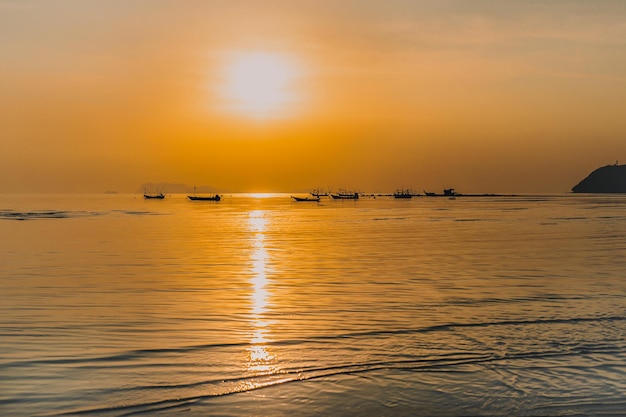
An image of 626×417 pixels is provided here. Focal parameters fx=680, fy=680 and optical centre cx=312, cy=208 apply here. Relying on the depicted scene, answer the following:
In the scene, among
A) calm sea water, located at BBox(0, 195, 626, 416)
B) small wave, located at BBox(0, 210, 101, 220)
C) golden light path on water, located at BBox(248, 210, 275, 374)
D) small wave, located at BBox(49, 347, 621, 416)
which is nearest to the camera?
small wave, located at BBox(49, 347, 621, 416)

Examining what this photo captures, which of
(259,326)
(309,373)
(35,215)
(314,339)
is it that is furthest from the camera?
(35,215)

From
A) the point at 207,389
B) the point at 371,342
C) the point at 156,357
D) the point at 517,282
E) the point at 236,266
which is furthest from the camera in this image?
the point at 236,266

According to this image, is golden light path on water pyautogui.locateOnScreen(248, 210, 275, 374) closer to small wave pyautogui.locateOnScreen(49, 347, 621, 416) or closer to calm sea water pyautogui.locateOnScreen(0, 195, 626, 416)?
calm sea water pyautogui.locateOnScreen(0, 195, 626, 416)

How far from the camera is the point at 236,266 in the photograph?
40.4 metres

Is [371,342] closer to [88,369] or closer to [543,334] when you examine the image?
[543,334]

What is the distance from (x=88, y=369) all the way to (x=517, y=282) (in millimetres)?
21551

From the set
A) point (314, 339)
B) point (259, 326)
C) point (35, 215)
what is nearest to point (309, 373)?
point (314, 339)

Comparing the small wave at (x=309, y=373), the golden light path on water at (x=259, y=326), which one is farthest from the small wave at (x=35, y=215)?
the small wave at (x=309, y=373)

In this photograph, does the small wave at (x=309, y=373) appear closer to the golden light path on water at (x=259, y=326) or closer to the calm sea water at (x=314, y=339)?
the calm sea water at (x=314, y=339)

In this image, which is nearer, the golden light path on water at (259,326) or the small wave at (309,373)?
the small wave at (309,373)

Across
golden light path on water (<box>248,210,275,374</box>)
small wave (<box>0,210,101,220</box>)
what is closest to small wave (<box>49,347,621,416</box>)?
golden light path on water (<box>248,210,275,374</box>)

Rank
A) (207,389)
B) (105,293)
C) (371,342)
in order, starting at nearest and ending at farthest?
(207,389) < (371,342) < (105,293)

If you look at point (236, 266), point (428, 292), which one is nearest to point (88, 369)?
point (428, 292)

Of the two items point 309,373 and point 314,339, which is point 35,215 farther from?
point 309,373
